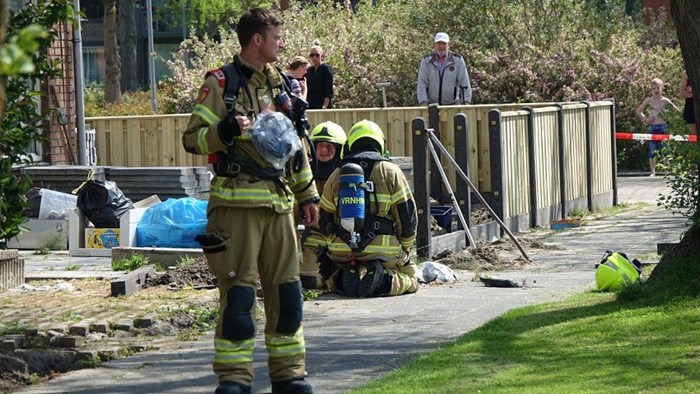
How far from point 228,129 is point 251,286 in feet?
2.51

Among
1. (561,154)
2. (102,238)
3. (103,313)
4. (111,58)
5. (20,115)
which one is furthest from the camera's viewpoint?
(111,58)

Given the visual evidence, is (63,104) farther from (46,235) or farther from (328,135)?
(328,135)

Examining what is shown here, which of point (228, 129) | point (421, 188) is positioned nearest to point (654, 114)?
point (421, 188)

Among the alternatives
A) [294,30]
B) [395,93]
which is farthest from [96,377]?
[294,30]

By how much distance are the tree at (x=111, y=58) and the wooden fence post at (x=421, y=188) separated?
2449cm

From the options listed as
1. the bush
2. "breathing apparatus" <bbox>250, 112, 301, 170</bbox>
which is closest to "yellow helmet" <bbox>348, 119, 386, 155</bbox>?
"breathing apparatus" <bbox>250, 112, 301, 170</bbox>

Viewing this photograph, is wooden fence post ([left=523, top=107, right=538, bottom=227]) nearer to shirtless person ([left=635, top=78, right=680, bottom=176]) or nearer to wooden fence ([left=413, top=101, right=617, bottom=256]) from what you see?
wooden fence ([left=413, top=101, right=617, bottom=256])

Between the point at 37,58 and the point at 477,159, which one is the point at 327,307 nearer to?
the point at 37,58

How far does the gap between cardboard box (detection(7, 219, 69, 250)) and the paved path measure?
483cm

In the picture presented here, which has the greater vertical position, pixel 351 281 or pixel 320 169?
pixel 320 169

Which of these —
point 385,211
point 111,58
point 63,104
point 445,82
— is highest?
point 111,58

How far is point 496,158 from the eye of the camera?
1491 centimetres

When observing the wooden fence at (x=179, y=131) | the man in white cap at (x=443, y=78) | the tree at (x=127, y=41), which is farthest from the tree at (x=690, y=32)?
the tree at (x=127, y=41)

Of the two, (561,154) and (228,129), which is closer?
(228,129)
